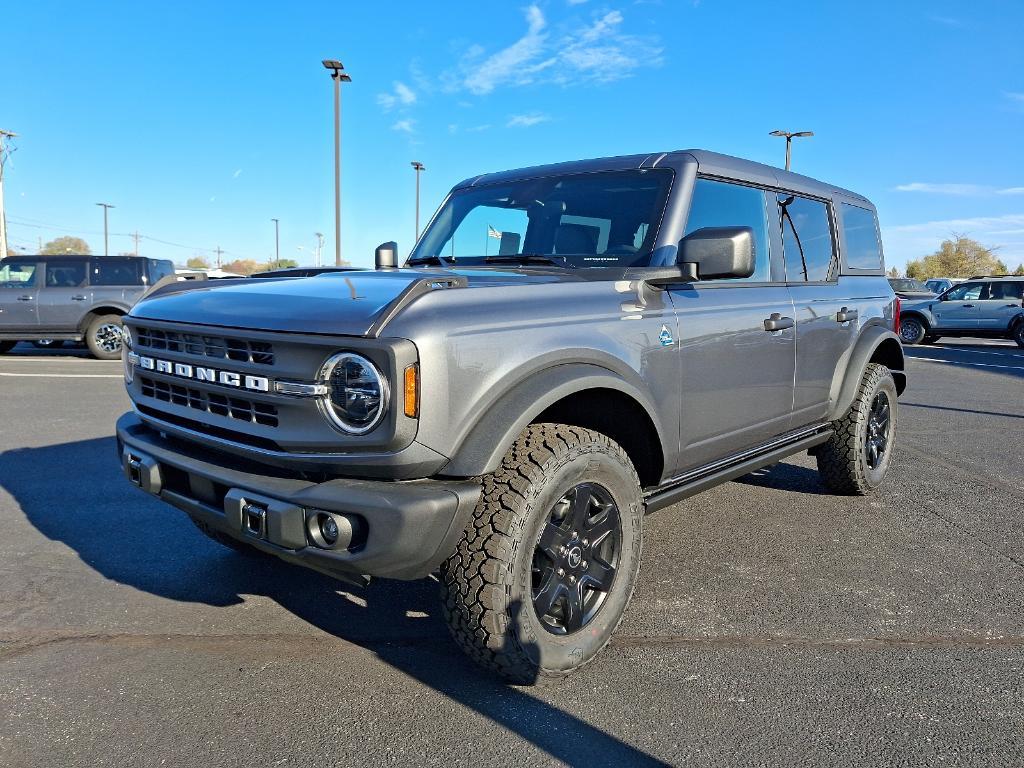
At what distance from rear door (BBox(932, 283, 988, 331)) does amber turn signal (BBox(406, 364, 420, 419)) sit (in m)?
21.8

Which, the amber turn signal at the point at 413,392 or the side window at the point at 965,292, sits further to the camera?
the side window at the point at 965,292

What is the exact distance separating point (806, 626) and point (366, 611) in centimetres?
184

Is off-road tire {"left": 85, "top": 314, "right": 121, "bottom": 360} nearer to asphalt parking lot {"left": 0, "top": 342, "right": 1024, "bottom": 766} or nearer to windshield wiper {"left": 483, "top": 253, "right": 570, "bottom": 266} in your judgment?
asphalt parking lot {"left": 0, "top": 342, "right": 1024, "bottom": 766}

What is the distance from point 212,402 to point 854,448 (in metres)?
3.82

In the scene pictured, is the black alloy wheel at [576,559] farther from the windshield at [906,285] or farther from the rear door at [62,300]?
the rear door at [62,300]

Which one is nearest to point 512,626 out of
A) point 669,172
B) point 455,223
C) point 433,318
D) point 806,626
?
point 433,318

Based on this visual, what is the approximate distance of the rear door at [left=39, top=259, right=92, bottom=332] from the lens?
43.2ft

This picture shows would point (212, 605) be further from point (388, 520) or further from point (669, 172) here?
point (669, 172)

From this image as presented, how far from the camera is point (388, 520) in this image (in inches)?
83.9

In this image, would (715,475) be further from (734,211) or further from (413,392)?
(413,392)

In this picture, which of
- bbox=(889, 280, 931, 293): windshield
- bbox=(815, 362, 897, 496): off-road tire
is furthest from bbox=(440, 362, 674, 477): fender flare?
bbox=(889, 280, 931, 293): windshield

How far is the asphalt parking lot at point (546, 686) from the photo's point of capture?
2.27 metres

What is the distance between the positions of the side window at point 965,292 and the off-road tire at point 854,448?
18.1m

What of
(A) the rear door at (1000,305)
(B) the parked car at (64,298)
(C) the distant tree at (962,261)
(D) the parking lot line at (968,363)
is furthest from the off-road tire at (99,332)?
(C) the distant tree at (962,261)
